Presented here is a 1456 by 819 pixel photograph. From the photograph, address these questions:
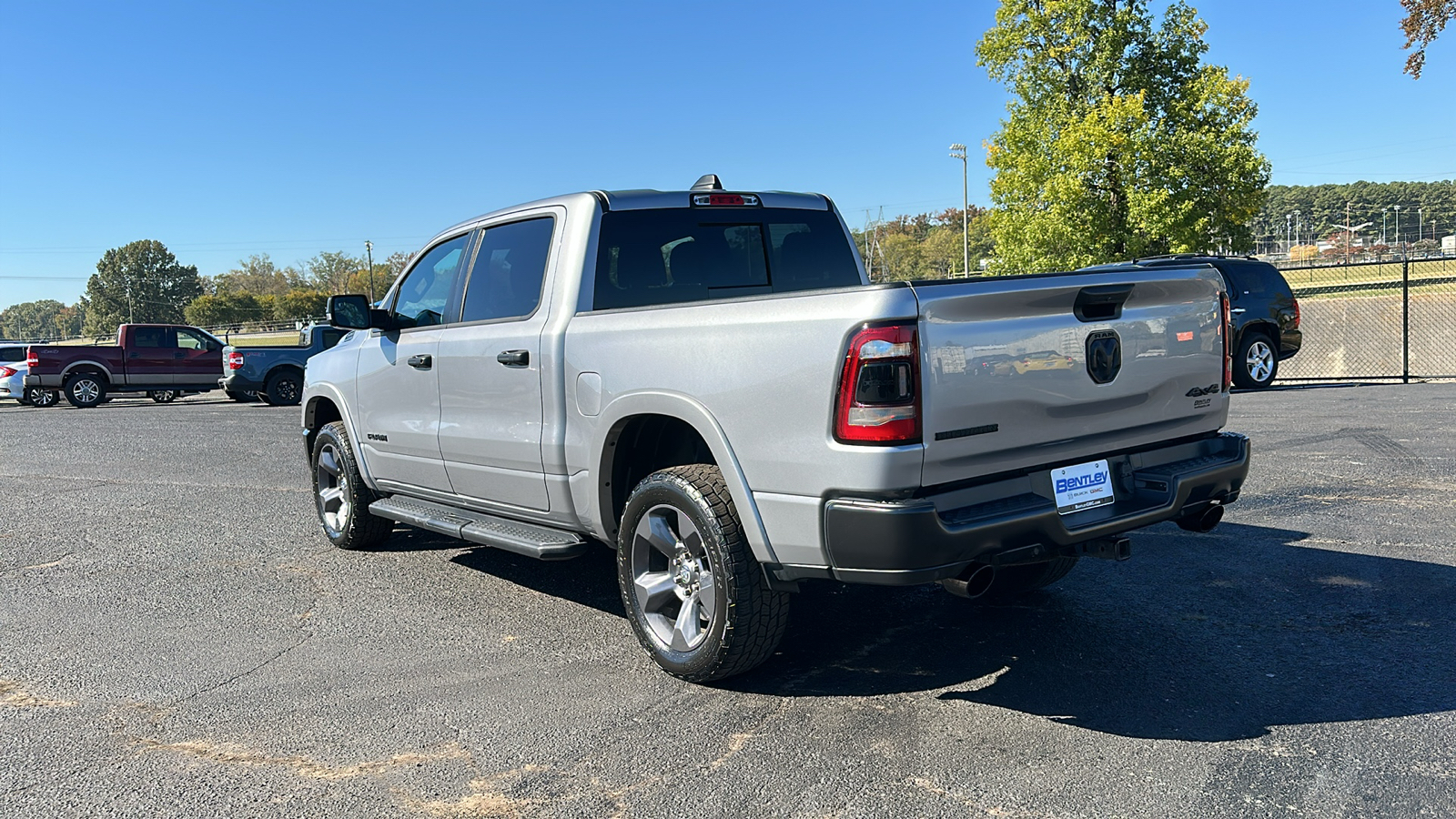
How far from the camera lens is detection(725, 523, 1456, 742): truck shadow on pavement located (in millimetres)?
3752

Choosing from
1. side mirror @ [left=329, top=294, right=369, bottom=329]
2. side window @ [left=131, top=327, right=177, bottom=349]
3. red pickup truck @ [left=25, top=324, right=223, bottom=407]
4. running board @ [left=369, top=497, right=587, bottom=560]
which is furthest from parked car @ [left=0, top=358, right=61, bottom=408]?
running board @ [left=369, top=497, right=587, bottom=560]

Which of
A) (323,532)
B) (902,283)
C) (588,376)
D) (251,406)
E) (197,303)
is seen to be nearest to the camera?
(902,283)

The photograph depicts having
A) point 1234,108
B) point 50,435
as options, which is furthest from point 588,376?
point 1234,108

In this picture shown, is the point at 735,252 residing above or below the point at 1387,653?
above

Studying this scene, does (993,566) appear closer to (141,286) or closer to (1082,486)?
(1082,486)

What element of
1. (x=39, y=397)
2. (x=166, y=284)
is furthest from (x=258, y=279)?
(x=39, y=397)

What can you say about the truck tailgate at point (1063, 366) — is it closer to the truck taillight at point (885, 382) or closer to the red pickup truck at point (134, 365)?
the truck taillight at point (885, 382)

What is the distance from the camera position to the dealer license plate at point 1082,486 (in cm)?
385

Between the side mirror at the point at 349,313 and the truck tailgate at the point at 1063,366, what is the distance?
3658 millimetres

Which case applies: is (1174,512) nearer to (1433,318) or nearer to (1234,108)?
(1433,318)

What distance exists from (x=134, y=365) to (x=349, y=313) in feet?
70.9

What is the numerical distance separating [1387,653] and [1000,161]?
1278 inches

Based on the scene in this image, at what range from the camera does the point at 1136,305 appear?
13.5 ft

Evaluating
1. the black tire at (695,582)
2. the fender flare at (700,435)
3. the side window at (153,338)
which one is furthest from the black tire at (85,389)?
the black tire at (695,582)
